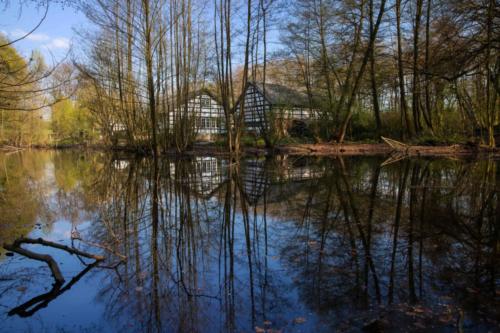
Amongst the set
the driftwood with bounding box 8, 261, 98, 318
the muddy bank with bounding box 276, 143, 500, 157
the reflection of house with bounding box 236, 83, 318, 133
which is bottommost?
the driftwood with bounding box 8, 261, 98, 318

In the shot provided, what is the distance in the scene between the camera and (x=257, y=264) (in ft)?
12.6

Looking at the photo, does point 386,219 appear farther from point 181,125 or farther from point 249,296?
point 181,125

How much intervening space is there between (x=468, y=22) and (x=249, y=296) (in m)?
12.2

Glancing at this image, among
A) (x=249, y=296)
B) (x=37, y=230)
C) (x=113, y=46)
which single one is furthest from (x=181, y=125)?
(x=249, y=296)

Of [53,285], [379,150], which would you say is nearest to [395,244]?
[53,285]

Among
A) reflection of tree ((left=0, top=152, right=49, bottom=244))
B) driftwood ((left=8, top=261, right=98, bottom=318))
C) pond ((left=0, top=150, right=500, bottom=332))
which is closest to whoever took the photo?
pond ((left=0, top=150, right=500, bottom=332))

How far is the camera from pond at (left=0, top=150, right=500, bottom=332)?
8.89ft

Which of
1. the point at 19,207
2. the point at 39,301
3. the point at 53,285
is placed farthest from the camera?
the point at 19,207

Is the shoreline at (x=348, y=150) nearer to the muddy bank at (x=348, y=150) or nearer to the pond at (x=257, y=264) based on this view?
the muddy bank at (x=348, y=150)

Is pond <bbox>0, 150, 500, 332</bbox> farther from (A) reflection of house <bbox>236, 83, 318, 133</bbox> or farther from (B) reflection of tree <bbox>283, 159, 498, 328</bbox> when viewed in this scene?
(A) reflection of house <bbox>236, 83, 318, 133</bbox>

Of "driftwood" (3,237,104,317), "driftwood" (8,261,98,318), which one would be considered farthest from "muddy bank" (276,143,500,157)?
"driftwood" (8,261,98,318)

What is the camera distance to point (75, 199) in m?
7.99

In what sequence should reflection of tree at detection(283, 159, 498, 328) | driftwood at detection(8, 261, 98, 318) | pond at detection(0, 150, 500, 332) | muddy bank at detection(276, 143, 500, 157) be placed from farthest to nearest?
muddy bank at detection(276, 143, 500, 157) → reflection of tree at detection(283, 159, 498, 328) → driftwood at detection(8, 261, 98, 318) → pond at detection(0, 150, 500, 332)

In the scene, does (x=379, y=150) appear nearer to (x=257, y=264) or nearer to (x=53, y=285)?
(x=257, y=264)
